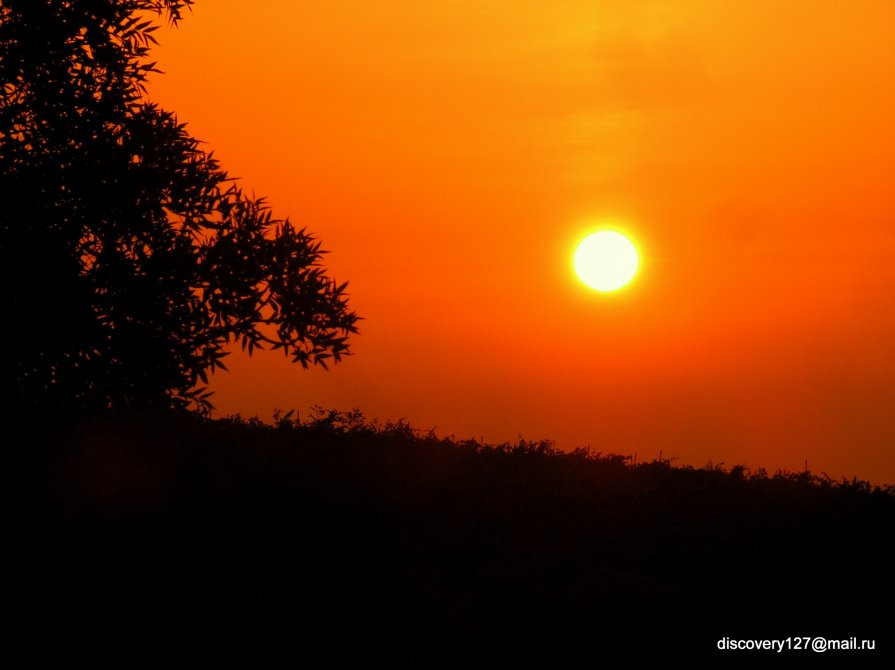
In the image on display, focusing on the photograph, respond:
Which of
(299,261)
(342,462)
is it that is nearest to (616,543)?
(342,462)

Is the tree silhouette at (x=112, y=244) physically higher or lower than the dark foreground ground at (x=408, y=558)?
higher

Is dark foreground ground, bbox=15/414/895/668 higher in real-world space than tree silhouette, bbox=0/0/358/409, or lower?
lower

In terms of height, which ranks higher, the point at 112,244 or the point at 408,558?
the point at 112,244

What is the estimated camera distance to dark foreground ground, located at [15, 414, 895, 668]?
41.7 feet

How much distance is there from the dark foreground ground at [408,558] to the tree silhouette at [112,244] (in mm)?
1343

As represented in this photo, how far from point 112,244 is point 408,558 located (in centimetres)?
692

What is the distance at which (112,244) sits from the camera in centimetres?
1554

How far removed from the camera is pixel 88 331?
14.7 metres

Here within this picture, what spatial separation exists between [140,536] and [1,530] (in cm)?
203

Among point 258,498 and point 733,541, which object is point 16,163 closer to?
point 258,498

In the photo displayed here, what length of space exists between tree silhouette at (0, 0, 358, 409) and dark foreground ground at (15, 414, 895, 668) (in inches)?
52.9

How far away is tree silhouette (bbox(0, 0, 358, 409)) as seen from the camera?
14719 millimetres

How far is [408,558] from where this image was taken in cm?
1453

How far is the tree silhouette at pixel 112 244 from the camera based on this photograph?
1472 centimetres
